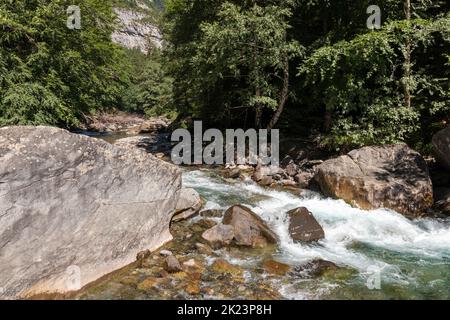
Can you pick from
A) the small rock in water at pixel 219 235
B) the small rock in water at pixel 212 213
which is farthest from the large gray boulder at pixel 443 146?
the small rock in water at pixel 219 235

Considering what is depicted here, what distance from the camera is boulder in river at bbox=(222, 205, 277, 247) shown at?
9.08 m

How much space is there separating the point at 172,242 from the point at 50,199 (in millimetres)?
3212

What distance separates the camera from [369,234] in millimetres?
10211

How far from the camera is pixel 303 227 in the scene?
9.86 m

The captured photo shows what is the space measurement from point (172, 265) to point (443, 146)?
34.0ft

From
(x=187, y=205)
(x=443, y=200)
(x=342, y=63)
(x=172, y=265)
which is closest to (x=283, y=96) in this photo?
(x=342, y=63)

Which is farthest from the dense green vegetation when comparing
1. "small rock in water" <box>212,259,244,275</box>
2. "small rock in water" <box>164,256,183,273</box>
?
"small rock in water" <box>164,256,183,273</box>

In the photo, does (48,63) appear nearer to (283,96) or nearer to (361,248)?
(283,96)

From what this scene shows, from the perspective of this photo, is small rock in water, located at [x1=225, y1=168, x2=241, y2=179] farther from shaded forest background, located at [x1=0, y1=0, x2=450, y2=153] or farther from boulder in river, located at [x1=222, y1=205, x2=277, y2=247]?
boulder in river, located at [x1=222, y1=205, x2=277, y2=247]

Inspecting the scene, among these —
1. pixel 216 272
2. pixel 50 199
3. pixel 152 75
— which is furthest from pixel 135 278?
pixel 152 75

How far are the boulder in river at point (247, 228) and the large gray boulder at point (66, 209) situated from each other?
2.12 meters

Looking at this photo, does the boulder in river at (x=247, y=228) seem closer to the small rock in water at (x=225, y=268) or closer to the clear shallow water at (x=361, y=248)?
the clear shallow water at (x=361, y=248)

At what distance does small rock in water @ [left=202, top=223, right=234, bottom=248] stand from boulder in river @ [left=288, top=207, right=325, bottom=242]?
176cm

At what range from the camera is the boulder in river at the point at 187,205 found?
1042cm
